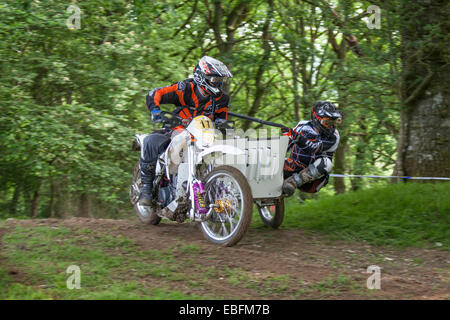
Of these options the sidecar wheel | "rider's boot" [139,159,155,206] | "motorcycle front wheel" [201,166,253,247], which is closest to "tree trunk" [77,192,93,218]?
→ "rider's boot" [139,159,155,206]

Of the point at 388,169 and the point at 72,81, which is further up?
the point at 72,81

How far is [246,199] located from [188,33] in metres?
10.0

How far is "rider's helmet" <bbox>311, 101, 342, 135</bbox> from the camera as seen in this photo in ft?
21.2

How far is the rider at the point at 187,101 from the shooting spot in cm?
634

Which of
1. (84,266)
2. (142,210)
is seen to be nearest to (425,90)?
(142,210)

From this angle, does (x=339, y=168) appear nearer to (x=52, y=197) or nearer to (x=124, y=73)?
(x=124, y=73)

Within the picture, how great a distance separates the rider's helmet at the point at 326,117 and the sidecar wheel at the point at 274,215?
115 centimetres

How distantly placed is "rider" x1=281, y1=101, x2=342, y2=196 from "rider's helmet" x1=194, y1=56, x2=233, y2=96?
102 centimetres

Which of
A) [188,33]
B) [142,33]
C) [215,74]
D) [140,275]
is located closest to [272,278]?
[140,275]

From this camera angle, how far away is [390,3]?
845 centimetres

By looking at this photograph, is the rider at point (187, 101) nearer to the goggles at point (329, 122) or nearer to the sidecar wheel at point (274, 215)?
the goggles at point (329, 122)

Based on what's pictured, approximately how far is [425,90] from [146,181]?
4581 millimetres

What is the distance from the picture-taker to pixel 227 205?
589cm

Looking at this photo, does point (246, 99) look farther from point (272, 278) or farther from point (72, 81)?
point (272, 278)
